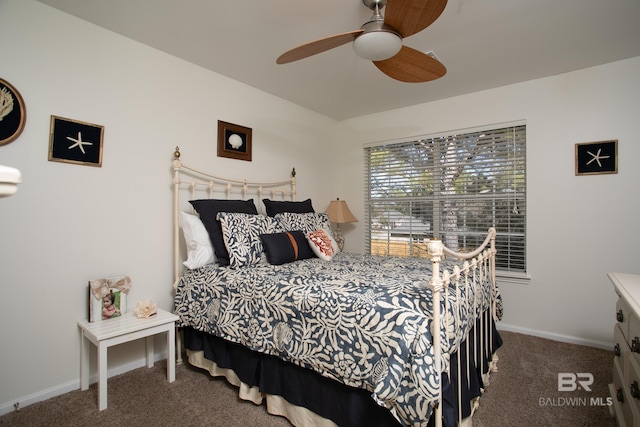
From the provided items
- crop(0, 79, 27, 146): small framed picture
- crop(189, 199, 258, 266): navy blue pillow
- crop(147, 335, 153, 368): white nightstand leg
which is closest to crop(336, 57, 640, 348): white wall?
crop(189, 199, 258, 266): navy blue pillow

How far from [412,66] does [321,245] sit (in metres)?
1.48

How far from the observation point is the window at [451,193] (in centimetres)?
317

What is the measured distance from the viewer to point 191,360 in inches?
93.9

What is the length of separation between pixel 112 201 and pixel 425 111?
318 cm

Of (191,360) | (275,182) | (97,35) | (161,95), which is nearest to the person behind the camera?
(97,35)

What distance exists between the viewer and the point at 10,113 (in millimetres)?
1843

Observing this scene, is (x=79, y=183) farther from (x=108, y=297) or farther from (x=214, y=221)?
(x=214, y=221)

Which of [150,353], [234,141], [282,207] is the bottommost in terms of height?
[150,353]

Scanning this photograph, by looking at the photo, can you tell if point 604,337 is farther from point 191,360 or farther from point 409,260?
point 191,360

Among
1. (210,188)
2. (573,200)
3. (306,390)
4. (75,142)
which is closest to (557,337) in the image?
(573,200)

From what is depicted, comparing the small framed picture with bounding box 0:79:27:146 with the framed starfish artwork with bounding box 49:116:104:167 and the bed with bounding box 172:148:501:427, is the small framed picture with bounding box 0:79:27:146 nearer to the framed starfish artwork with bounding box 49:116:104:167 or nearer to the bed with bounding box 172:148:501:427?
the framed starfish artwork with bounding box 49:116:104:167

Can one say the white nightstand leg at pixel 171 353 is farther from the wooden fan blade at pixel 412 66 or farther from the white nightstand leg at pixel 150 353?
the wooden fan blade at pixel 412 66

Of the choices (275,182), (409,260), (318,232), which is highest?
(275,182)

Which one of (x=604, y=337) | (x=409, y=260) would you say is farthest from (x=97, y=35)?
(x=604, y=337)
